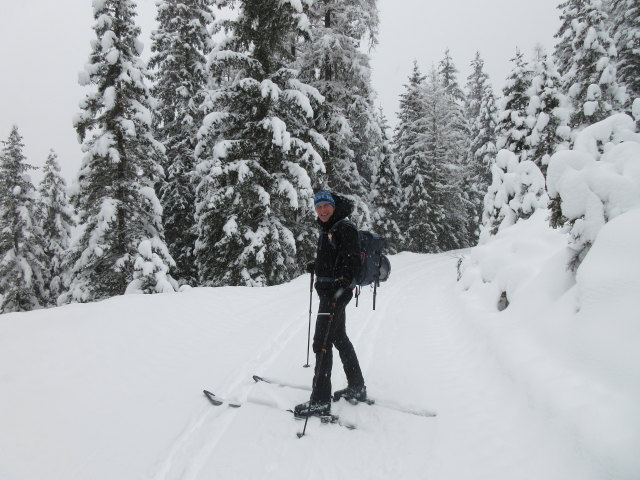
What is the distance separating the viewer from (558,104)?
49.2ft

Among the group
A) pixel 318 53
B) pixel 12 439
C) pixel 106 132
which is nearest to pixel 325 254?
pixel 12 439

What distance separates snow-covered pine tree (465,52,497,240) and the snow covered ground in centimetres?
3036

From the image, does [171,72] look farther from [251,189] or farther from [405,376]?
[405,376]

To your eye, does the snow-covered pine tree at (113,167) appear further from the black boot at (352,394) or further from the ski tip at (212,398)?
the black boot at (352,394)

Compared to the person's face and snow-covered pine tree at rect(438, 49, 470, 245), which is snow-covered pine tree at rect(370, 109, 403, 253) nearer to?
snow-covered pine tree at rect(438, 49, 470, 245)

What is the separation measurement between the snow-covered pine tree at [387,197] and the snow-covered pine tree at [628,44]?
13.7m

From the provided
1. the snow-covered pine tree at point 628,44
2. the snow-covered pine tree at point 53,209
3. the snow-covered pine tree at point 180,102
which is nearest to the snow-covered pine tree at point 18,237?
the snow-covered pine tree at point 53,209

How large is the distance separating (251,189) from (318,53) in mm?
7603

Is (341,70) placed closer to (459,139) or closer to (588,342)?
(588,342)

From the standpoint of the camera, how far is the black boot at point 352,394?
4555 millimetres

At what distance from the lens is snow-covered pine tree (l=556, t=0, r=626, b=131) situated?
18.5 metres

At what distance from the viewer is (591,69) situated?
19.8m

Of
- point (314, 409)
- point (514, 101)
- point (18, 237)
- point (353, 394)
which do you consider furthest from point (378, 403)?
point (18, 237)

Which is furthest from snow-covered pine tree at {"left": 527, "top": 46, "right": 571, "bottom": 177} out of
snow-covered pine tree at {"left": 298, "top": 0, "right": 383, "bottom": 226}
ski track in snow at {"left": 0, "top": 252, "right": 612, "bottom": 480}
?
ski track in snow at {"left": 0, "top": 252, "right": 612, "bottom": 480}
